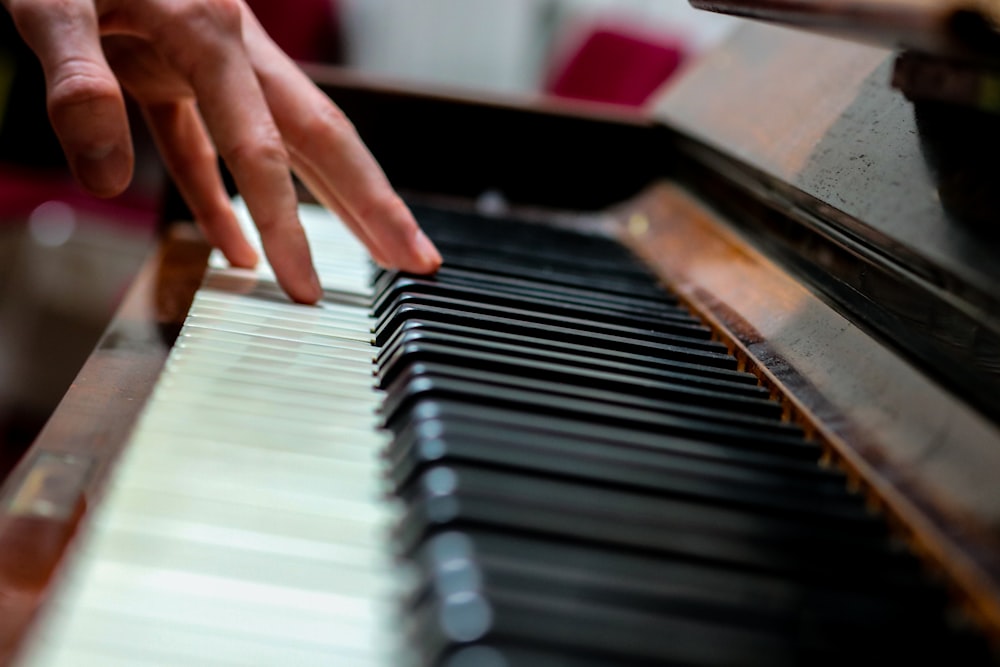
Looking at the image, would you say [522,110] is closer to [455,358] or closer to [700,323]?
[700,323]

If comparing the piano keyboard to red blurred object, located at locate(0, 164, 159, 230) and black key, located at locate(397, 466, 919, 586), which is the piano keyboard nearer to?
black key, located at locate(397, 466, 919, 586)

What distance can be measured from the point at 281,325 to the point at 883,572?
24.8 inches

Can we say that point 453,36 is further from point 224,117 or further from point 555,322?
point 555,322

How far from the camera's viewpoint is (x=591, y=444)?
0.82 meters

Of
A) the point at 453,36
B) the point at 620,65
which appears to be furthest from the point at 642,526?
the point at 453,36

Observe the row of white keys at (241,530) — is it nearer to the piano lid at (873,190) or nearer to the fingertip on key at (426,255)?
the fingertip on key at (426,255)

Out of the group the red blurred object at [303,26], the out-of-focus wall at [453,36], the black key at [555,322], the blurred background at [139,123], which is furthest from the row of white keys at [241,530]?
the out-of-focus wall at [453,36]

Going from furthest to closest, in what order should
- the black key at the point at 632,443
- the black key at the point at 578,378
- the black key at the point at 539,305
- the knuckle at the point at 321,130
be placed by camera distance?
the knuckle at the point at 321,130 → the black key at the point at 539,305 → the black key at the point at 578,378 → the black key at the point at 632,443

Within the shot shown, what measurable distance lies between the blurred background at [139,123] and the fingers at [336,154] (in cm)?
94

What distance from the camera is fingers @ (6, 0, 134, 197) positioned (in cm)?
103

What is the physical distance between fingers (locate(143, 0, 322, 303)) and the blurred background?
3.35 ft

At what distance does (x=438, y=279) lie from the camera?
1.23m

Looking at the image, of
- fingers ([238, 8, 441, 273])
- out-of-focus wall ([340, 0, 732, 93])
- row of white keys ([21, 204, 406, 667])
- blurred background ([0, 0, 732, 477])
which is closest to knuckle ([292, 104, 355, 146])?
fingers ([238, 8, 441, 273])

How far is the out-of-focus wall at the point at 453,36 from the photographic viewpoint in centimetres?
538
